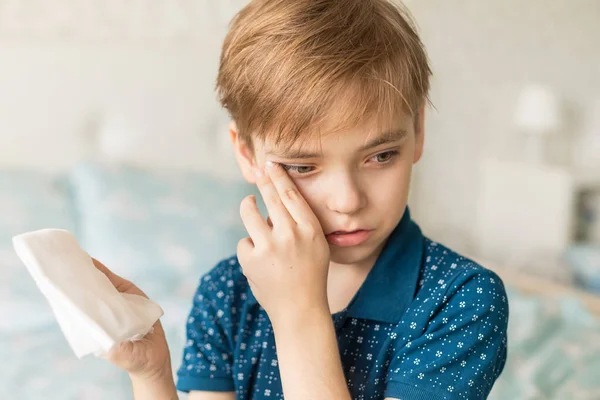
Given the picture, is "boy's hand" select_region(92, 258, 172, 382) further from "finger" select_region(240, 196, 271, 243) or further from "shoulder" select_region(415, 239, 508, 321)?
"shoulder" select_region(415, 239, 508, 321)

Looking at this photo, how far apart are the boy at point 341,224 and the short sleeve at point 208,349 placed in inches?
3.1

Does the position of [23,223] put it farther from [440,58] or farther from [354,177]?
[440,58]

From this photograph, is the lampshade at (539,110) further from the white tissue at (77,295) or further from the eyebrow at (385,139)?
the white tissue at (77,295)

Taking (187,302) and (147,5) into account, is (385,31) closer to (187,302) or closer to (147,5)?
(187,302)

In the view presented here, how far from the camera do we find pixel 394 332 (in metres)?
0.93

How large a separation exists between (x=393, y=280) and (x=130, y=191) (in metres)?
1.28

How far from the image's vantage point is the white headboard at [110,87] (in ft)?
7.25

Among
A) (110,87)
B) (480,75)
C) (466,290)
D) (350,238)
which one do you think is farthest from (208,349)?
(480,75)

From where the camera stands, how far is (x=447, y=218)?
326 cm

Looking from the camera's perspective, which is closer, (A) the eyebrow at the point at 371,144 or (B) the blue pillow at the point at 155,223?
(A) the eyebrow at the point at 371,144

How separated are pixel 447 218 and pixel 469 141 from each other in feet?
1.25

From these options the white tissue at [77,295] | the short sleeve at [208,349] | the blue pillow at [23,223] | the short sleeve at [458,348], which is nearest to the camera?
the white tissue at [77,295]

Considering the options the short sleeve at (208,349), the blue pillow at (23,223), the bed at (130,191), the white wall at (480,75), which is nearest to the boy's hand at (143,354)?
the short sleeve at (208,349)

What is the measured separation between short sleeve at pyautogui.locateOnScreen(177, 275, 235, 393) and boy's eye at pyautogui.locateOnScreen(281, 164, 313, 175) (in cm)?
26
